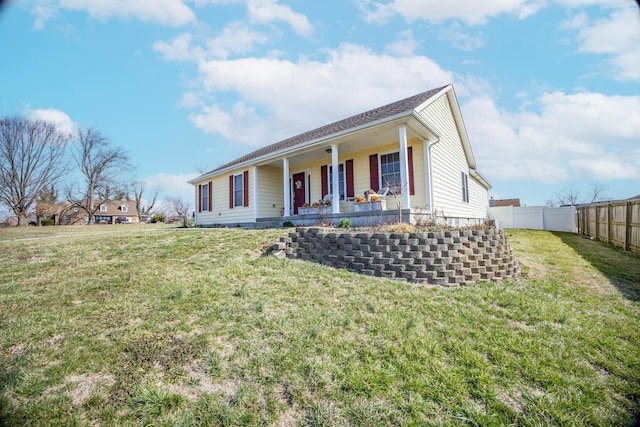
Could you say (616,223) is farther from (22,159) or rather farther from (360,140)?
(22,159)

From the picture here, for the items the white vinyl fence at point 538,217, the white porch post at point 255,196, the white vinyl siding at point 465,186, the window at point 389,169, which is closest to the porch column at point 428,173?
the window at point 389,169

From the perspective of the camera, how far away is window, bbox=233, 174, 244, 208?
13.8 m

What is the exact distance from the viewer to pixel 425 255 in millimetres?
5367

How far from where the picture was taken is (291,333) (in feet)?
Answer: 10.8

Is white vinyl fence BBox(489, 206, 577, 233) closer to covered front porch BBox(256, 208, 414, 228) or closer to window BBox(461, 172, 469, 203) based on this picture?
window BBox(461, 172, 469, 203)

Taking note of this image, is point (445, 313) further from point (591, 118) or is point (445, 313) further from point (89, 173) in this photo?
point (89, 173)

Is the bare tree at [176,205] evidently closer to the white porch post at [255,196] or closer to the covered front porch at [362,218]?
the white porch post at [255,196]

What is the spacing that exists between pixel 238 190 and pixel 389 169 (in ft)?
25.5

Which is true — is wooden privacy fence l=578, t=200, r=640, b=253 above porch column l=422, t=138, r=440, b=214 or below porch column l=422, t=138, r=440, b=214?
below

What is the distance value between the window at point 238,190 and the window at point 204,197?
3.19 metres

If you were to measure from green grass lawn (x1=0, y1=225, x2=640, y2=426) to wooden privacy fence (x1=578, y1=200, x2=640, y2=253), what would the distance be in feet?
18.4

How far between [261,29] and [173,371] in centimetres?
812

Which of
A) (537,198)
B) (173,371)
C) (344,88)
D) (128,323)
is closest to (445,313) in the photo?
(173,371)

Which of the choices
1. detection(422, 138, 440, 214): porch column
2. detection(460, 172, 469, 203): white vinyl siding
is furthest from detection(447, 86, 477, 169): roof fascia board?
detection(422, 138, 440, 214): porch column
